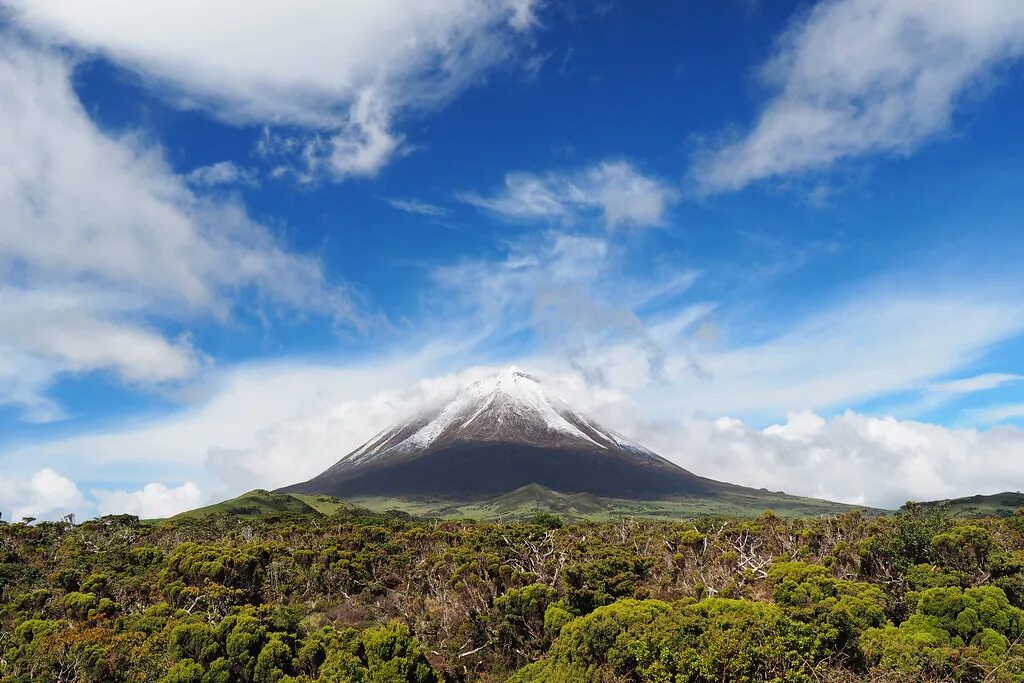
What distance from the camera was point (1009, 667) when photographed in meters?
16.1

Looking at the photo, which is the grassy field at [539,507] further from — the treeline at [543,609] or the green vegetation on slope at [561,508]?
the treeline at [543,609]

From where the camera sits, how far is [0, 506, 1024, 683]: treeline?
1712cm

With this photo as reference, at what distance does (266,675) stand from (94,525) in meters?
59.1

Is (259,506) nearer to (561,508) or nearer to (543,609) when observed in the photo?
(561,508)

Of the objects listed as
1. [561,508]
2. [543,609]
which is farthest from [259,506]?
[543,609]

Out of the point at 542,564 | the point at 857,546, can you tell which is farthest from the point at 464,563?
the point at 857,546

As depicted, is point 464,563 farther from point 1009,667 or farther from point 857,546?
point 1009,667

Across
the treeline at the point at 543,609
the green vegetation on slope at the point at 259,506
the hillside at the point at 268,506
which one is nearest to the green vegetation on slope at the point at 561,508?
the hillside at the point at 268,506

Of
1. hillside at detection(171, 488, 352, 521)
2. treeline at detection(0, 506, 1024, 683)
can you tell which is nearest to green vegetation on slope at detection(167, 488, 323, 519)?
hillside at detection(171, 488, 352, 521)

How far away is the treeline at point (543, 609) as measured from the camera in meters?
17.1

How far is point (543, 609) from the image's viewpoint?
80.8 ft

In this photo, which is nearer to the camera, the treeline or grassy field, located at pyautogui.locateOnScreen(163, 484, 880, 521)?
the treeline

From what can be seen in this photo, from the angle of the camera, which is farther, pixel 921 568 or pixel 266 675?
pixel 921 568

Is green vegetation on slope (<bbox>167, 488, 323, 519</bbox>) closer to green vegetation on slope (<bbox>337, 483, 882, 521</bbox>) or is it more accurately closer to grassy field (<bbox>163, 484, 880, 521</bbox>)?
grassy field (<bbox>163, 484, 880, 521</bbox>)
